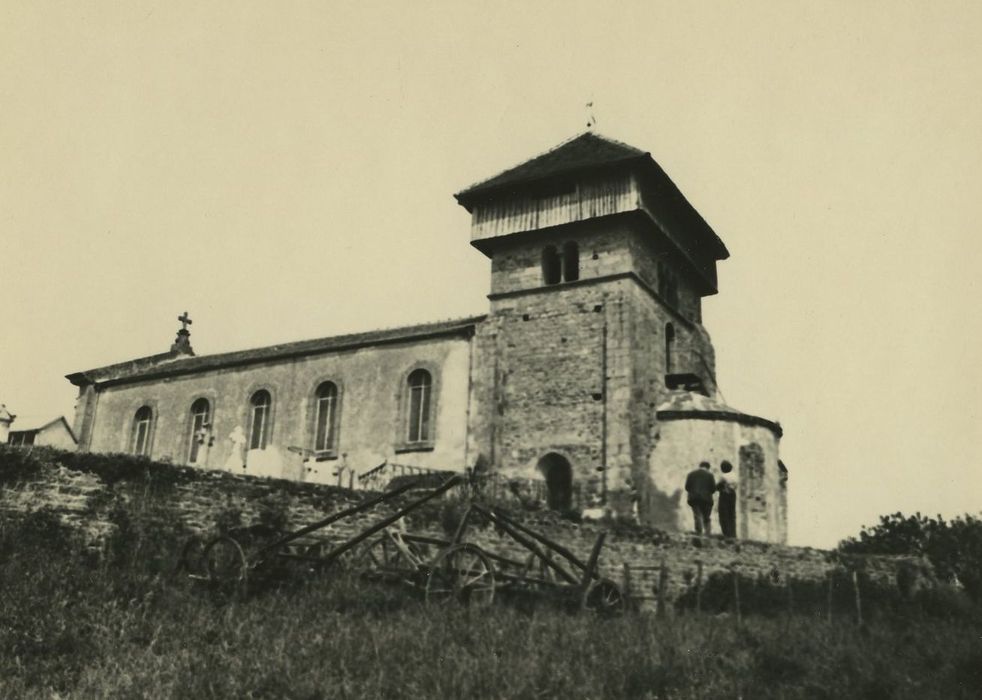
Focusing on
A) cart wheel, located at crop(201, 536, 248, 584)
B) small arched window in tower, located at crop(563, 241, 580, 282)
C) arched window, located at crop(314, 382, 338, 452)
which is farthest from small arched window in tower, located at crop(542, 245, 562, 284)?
cart wheel, located at crop(201, 536, 248, 584)

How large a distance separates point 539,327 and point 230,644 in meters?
16.0

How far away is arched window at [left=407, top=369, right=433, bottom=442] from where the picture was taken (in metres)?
25.8

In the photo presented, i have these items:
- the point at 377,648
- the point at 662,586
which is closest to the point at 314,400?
the point at 662,586

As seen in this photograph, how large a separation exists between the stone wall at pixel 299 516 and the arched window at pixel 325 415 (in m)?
10.9

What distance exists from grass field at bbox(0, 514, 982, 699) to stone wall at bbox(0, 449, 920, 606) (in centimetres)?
63

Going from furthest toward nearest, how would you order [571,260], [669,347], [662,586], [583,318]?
[669,347]
[571,260]
[583,318]
[662,586]

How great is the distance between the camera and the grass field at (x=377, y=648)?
347 inches

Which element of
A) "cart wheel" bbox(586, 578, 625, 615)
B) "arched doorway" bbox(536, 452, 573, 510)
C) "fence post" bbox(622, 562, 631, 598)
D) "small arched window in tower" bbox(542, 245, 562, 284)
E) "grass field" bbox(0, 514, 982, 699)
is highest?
"small arched window in tower" bbox(542, 245, 562, 284)

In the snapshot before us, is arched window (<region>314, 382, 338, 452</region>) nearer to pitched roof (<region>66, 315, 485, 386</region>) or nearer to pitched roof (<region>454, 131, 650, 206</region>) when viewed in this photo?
pitched roof (<region>66, 315, 485, 386</region>)

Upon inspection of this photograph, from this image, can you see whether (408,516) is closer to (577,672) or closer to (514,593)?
(514,593)

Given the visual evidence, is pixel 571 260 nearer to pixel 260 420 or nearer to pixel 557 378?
pixel 557 378

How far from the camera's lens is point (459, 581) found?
12.5m

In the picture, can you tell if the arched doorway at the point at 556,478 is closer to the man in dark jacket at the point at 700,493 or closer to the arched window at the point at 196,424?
the man in dark jacket at the point at 700,493

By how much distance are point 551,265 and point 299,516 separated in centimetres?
1303
